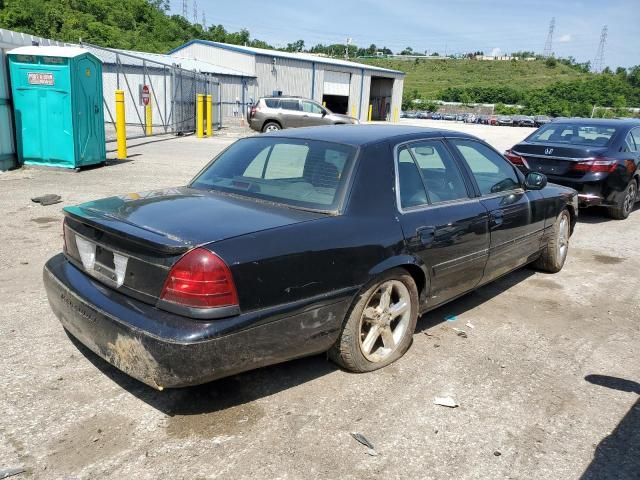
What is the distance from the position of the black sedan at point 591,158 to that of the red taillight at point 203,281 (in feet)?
23.4

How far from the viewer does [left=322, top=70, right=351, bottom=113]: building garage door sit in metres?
38.0

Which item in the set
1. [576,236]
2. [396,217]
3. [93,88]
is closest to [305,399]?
[396,217]

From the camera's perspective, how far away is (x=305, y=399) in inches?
126

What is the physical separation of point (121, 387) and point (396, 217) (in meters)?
1.99

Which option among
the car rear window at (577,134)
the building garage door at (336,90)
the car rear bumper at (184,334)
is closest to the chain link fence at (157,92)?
the building garage door at (336,90)

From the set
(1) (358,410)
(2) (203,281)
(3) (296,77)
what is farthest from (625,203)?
(3) (296,77)

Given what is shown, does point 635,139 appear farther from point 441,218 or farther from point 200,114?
point 200,114

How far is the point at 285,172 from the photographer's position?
3926 millimetres

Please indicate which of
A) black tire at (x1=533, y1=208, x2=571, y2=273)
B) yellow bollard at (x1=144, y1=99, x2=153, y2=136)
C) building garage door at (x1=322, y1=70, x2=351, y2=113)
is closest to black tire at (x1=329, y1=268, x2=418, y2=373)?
black tire at (x1=533, y1=208, x2=571, y2=273)

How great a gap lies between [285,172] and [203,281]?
1492 mm

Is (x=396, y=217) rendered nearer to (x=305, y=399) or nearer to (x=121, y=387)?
(x=305, y=399)

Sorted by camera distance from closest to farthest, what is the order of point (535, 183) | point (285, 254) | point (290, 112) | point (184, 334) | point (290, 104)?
point (184, 334) → point (285, 254) → point (535, 183) → point (290, 112) → point (290, 104)

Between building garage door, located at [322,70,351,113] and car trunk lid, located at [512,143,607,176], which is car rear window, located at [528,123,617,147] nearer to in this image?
car trunk lid, located at [512,143,607,176]

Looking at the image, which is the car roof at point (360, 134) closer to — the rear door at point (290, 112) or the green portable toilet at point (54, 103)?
the green portable toilet at point (54, 103)
